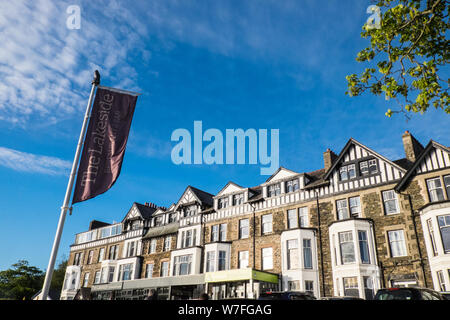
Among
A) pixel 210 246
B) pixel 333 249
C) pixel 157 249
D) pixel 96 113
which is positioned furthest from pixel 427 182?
pixel 157 249

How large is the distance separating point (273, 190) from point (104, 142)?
2073cm

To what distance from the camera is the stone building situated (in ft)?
69.6

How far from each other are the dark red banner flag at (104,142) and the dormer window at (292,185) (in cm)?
1939

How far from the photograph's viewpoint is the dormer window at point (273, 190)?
97.6 ft

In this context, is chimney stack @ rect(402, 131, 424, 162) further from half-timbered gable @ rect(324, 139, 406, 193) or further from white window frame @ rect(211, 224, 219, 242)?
white window frame @ rect(211, 224, 219, 242)

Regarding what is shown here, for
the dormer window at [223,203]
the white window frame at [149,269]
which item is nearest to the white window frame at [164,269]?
the white window frame at [149,269]

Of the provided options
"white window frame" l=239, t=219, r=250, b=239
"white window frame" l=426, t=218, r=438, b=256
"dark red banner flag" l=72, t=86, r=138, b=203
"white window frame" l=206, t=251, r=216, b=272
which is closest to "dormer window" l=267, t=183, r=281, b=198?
"white window frame" l=239, t=219, r=250, b=239

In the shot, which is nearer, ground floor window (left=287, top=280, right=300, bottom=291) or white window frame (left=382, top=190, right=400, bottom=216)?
white window frame (left=382, top=190, right=400, bottom=216)

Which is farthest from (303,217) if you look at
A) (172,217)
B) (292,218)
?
(172,217)

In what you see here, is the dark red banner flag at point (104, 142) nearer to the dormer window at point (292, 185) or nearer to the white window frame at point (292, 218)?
the white window frame at point (292, 218)

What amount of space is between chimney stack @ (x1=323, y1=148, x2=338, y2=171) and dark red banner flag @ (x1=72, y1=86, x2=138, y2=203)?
20306 mm

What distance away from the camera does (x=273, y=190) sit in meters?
30.1

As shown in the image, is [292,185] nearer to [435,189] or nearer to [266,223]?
[266,223]
